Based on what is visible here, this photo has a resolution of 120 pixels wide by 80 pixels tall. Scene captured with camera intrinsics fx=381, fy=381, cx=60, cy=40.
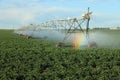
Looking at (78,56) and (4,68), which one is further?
(78,56)

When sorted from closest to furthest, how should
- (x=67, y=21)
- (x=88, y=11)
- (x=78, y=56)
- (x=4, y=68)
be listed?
(x=4, y=68)
(x=78, y=56)
(x=88, y=11)
(x=67, y=21)

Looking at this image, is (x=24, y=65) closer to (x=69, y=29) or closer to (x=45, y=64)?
(x=45, y=64)

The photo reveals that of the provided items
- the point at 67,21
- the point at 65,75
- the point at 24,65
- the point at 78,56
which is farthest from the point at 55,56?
the point at 67,21

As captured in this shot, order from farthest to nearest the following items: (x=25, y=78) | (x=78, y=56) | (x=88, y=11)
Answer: (x=88, y=11) → (x=78, y=56) → (x=25, y=78)

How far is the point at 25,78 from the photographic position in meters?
18.9

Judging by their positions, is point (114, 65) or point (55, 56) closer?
point (114, 65)

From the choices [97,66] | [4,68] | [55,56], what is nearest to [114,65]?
[97,66]

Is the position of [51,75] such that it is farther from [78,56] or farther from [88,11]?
[88,11]

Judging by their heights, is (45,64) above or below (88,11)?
below

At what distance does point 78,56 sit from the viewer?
25.0 metres

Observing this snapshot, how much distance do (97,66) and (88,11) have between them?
2307cm

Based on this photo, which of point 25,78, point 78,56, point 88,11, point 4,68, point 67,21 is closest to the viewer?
point 25,78

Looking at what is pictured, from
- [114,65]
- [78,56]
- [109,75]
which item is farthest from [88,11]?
[109,75]

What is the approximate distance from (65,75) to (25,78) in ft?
6.63
